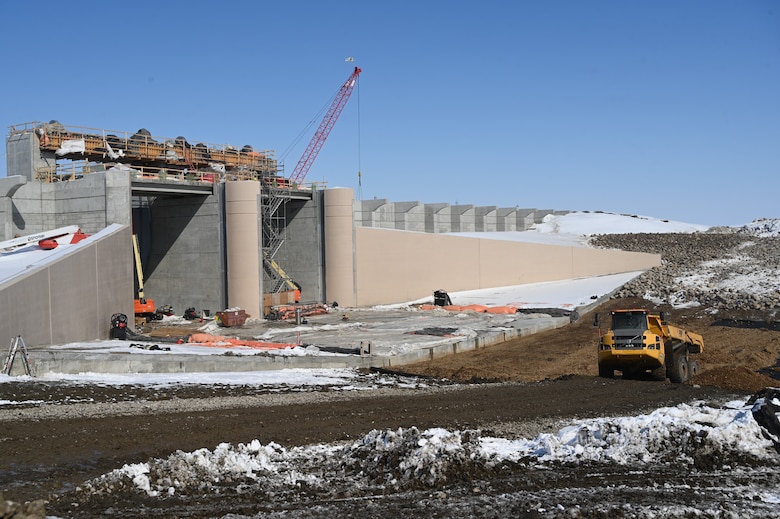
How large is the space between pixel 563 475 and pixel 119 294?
81.3 ft

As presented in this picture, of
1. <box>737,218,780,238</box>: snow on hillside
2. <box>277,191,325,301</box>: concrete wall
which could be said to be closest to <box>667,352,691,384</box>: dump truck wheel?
<box>277,191,325,301</box>: concrete wall

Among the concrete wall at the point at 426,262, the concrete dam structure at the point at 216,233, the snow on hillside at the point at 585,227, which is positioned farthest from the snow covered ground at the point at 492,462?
the snow on hillside at the point at 585,227

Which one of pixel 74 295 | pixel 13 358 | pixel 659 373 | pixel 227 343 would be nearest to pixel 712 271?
pixel 659 373

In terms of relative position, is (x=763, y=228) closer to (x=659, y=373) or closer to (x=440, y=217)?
A: (x=440, y=217)

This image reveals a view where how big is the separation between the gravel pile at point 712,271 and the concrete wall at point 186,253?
24.6 m

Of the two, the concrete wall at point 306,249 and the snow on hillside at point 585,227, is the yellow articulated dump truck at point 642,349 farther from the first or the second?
the snow on hillside at point 585,227

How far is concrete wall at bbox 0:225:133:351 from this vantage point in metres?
22.6

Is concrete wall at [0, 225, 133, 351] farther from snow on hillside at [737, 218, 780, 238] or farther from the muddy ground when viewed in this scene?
snow on hillside at [737, 218, 780, 238]

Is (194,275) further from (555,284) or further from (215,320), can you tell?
(555,284)

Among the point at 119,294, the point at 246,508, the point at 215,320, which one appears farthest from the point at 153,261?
the point at 246,508

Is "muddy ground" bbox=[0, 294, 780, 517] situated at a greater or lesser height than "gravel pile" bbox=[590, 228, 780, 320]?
lesser

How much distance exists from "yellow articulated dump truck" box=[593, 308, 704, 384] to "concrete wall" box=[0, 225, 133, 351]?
17.4 metres

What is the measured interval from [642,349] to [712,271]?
1280 inches

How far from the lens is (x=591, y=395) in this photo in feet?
56.5
